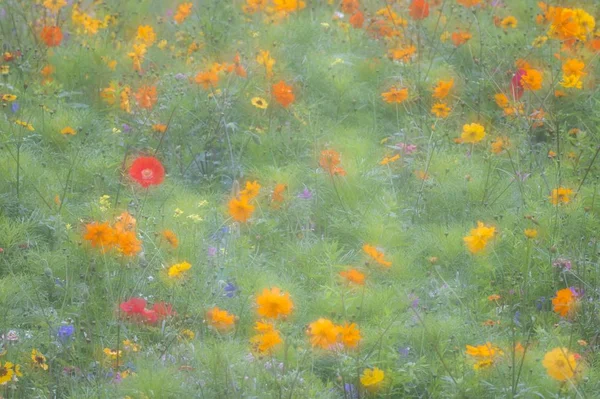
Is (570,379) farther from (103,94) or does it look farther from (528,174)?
(103,94)

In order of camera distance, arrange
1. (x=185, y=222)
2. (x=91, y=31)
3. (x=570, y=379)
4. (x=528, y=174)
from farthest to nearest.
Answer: (x=91, y=31), (x=528, y=174), (x=185, y=222), (x=570, y=379)

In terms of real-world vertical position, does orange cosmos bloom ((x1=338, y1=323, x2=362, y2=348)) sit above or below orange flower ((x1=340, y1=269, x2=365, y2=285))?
above

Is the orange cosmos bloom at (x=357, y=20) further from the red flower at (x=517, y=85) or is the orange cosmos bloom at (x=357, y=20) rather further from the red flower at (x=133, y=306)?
the red flower at (x=133, y=306)

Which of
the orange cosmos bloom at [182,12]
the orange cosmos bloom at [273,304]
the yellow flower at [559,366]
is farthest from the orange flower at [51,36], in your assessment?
the yellow flower at [559,366]

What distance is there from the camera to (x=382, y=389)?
9.48 feet

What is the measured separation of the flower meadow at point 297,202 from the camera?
2.91m

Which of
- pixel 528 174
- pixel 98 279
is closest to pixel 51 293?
pixel 98 279

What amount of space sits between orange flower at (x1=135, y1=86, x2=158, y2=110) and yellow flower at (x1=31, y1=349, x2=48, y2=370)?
70.3 inches

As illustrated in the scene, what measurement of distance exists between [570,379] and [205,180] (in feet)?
7.01

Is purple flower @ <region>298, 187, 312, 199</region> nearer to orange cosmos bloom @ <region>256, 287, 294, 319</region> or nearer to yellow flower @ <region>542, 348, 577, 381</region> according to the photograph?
orange cosmos bloom @ <region>256, 287, 294, 319</region>

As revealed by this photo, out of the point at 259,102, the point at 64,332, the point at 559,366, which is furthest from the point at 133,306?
the point at 259,102

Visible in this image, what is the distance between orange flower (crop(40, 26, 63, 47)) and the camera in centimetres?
496

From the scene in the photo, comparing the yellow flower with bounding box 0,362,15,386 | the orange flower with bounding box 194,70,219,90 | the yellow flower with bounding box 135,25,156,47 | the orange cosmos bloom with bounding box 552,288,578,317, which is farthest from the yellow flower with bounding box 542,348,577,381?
the yellow flower with bounding box 135,25,156,47

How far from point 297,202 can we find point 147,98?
102cm
